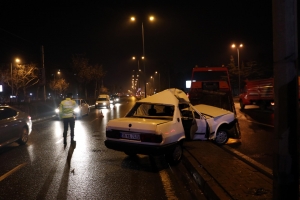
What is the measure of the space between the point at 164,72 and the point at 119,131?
229ft

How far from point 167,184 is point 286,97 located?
11.0ft

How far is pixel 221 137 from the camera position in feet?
35.0

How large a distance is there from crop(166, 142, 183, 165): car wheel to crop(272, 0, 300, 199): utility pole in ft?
13.0

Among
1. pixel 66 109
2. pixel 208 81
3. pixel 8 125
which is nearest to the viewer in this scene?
pixel 8 125

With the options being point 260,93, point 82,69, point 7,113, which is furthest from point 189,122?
point 82,69

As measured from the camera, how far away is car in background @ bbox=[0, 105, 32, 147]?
980 cm

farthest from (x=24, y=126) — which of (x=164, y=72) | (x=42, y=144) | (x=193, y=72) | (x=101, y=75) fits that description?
(x=164, y=72)

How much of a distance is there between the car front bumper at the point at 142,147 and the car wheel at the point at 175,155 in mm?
202

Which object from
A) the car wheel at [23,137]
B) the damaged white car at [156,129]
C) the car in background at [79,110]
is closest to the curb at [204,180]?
the damaged white car at [156,129]

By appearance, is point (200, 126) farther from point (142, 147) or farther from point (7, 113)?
point (7, 113)

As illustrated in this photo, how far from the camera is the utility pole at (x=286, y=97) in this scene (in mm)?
3781

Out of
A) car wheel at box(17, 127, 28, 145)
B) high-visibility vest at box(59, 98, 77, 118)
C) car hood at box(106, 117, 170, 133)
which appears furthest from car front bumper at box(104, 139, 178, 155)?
car wheel at box(17, 127, 28, 145)

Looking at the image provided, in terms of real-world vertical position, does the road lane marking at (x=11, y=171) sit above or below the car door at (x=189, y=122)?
below

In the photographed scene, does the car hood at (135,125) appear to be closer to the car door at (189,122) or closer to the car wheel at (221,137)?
the car door at (189,122)
